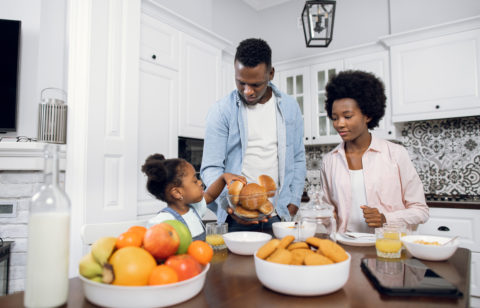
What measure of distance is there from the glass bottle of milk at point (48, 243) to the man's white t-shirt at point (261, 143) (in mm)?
1081

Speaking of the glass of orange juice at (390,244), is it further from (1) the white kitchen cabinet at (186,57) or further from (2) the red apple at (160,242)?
(1) the white kitchen cabinet at (186,57)

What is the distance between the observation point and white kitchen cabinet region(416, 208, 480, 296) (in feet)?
8.45

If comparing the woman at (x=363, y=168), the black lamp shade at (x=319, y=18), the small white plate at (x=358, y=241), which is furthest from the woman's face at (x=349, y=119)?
the small white plate at (x=358, y=241)

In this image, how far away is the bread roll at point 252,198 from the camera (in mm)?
1000

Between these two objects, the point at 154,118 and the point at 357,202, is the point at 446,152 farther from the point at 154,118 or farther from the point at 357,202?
the point at 154,118

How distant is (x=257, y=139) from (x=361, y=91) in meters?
0.62

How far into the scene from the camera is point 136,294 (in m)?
0.58

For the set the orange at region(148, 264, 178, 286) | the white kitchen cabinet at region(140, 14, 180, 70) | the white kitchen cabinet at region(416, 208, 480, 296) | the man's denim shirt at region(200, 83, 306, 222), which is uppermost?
the white kitchen cabinet at region(140, 14, 180, 70)

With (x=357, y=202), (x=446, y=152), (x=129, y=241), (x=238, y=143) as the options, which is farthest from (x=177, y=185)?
(x=446, y=152)

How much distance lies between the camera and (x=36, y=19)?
244cm

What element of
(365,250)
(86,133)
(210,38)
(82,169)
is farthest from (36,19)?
(365,250)

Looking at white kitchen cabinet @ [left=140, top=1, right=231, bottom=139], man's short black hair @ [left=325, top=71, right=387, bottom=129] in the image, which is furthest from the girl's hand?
white kitchen cabinet @ [left=140, top=1, right=231, bottom=139]

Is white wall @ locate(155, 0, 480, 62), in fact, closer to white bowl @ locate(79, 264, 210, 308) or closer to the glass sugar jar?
the glass sugar jar

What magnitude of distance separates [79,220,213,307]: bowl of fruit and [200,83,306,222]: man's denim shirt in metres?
0.85
